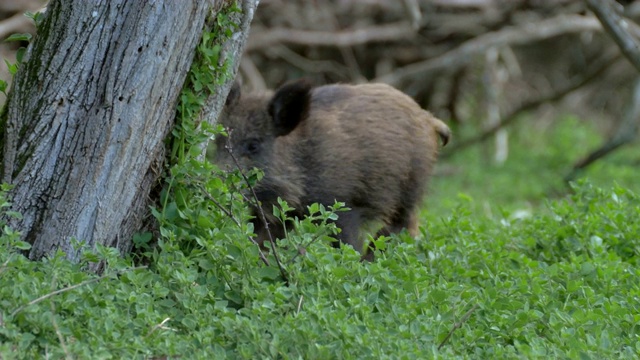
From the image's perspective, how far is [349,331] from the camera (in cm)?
398

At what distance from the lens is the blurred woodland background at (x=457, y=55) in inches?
505

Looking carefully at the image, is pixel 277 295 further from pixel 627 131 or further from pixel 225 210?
pixel 627 131

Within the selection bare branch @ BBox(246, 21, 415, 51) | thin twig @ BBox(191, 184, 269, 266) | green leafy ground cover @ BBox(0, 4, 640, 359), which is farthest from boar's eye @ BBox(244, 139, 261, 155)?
bare branch @ BBox(246, 21, 415, 51)

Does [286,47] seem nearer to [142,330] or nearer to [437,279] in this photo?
[437,279]

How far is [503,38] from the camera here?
12.5 metres

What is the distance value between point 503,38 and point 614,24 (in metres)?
5.84

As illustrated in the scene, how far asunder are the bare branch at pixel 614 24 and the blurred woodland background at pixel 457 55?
4478 mm

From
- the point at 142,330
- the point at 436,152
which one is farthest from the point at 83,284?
the point at 436,152

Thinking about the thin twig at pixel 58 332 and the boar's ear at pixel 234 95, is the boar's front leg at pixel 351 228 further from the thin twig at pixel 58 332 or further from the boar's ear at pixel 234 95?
the thin twig at pixel 58 332

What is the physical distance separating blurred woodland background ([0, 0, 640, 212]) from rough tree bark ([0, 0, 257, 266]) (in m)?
7.12

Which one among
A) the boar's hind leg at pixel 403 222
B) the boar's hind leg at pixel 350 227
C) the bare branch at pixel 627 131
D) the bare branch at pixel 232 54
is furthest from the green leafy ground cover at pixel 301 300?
the bare branch at pixel 627 131

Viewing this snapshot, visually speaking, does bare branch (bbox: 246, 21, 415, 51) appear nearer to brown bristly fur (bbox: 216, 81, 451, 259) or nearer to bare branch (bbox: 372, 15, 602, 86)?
bare branch (bbox: 372, 15, 602, 86)

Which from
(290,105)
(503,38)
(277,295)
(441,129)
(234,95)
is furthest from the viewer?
(503,38)

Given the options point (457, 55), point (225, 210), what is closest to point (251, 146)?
point (225, 210)
